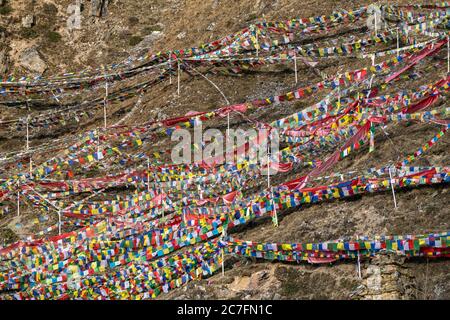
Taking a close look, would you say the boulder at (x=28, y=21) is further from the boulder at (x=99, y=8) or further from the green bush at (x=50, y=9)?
the boulder at (x=99, y=8)

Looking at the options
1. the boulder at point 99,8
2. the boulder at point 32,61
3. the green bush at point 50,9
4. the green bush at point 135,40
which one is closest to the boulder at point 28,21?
the green bush at point 50,9

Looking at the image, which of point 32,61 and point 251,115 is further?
point 32,61

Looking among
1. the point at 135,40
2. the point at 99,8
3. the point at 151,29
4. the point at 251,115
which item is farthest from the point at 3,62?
the point at 251,115

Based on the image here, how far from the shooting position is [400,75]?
24203 mm

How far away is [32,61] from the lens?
40.8 meters

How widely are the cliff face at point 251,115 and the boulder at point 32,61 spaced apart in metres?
0.04

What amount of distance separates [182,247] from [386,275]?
19.9ft

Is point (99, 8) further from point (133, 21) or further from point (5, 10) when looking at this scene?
point (5, 10)

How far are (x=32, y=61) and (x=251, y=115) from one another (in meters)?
15.6

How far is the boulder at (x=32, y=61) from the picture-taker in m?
40.4

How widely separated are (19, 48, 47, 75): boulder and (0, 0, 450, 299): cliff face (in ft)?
0.15

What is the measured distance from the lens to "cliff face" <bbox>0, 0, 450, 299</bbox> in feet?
59.6

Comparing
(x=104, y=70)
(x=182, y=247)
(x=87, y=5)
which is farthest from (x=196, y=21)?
(x=182, y=247)

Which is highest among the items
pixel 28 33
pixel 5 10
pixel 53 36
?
pixel 5 10
